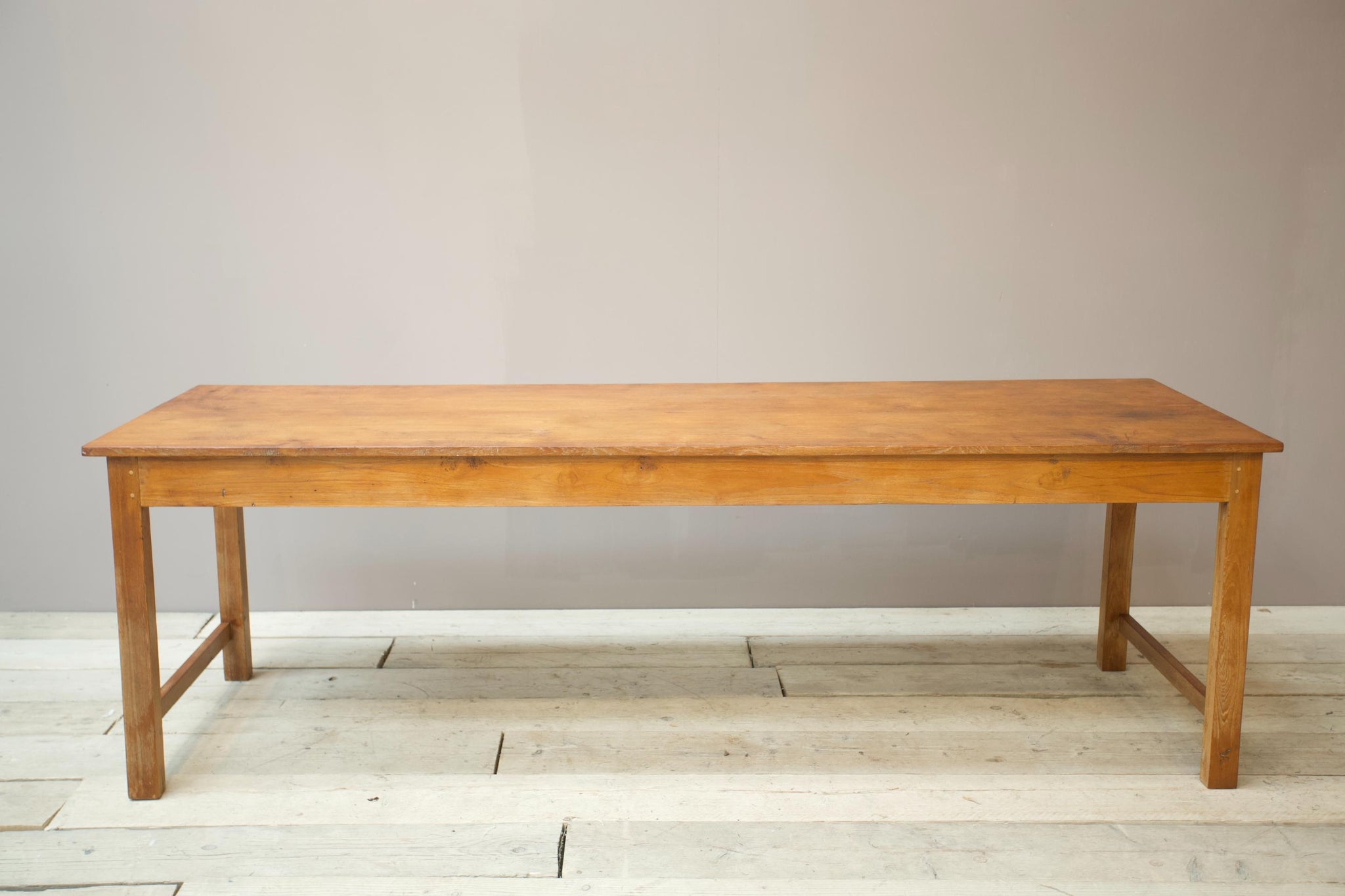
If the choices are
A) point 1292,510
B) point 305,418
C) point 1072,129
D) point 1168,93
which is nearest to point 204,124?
point 305,418

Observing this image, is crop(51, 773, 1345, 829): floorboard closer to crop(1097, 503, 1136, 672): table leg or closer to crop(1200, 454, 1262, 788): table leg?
crop(1200, 454, 1262, 788): table leg

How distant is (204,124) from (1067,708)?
111 inches

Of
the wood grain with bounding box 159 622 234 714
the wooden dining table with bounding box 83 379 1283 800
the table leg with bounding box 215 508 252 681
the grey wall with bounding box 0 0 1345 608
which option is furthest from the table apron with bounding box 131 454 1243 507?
the grey wall with bounding box 0 0 1345 608

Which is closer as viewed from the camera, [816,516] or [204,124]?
[204,124]

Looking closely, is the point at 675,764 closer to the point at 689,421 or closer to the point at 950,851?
the point at 950,851

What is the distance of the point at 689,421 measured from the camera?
2.29 m

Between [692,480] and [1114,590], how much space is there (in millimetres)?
1326

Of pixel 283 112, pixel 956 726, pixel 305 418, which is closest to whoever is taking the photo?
pixel 305 418

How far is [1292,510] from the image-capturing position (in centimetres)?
330

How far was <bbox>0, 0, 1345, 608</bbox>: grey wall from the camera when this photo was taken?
9.91 feet

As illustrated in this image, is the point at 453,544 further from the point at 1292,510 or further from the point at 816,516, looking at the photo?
the point at 1292,510

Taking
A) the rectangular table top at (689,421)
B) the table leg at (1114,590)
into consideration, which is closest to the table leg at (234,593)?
the rectangular table top at (689,421)

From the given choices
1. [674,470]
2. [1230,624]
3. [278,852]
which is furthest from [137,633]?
[1230,624]

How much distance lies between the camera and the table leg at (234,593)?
2.68m
